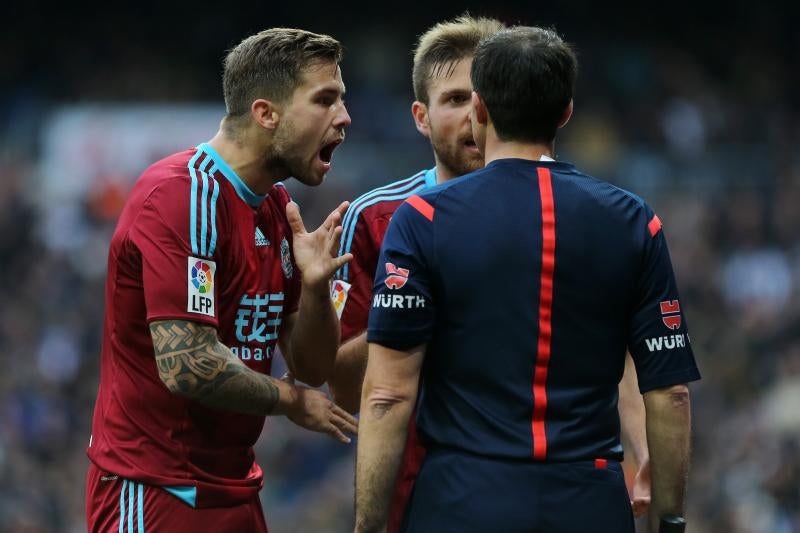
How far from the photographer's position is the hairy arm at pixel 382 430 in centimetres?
356

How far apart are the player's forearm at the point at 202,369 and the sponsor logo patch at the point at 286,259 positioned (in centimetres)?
48

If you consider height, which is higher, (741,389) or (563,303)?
(563,303)

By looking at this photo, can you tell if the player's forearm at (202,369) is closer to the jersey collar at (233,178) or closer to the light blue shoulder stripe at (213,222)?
the light blue shoulder stripe at (213,222)

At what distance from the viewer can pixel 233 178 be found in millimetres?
4328

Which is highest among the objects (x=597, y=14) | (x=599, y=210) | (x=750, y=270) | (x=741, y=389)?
(x=597, y=14)

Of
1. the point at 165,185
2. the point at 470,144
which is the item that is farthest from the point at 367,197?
the point at 165,185

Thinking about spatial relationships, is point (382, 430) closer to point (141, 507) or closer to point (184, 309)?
point (184, 309)

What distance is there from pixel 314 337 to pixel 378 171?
12099mm

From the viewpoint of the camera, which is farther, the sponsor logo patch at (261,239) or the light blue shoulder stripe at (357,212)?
the light blue shoulder stripe at (357,212)

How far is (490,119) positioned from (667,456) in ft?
3.55

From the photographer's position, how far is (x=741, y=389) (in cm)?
1179

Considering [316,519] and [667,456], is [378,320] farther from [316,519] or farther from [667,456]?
[316,519]

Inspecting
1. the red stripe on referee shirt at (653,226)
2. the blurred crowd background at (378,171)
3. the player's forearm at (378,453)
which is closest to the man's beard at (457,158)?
the red stripe on referee shirt at (653,226)

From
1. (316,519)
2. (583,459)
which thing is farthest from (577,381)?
(316,519)
